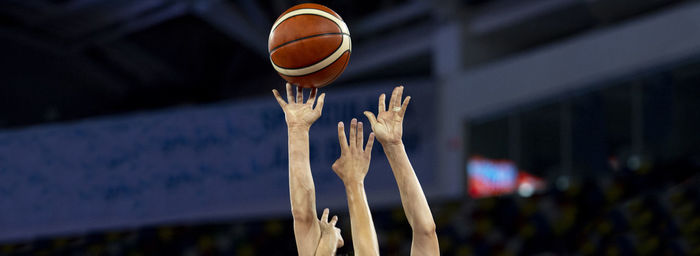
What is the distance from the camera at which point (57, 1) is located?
1805 cm

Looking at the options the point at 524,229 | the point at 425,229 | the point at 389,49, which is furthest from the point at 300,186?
the point at 389,49

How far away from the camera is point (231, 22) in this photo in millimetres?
17719

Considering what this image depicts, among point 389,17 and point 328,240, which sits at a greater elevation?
point 389,17

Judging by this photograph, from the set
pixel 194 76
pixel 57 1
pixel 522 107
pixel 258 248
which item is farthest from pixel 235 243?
pixel 194 76

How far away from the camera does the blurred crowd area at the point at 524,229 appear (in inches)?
446

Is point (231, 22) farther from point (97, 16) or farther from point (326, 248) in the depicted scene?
point (326, 248)

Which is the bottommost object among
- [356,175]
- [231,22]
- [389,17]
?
[356,175]

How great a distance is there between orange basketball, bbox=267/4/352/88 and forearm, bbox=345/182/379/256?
709 millimetres

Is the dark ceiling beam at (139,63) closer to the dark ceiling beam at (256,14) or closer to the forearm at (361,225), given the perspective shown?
the dark ceiling beam at (256,14)

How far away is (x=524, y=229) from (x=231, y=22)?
8.48 m

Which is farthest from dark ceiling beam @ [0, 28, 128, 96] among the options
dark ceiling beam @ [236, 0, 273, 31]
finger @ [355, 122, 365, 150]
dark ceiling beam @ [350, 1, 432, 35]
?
finger @ [355, 122, 365, 150]

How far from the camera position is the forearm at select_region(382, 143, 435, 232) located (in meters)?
4.49

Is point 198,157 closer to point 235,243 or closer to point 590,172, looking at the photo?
point 235,243

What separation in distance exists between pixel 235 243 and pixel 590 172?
6246mm
